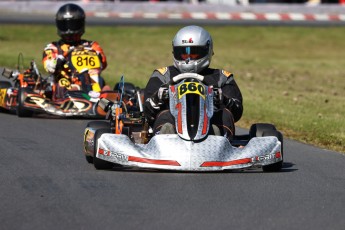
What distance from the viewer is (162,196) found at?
274 inches

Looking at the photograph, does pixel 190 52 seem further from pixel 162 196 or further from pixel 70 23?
pixel 70 23

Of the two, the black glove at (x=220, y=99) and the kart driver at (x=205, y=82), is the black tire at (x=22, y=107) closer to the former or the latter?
the kart driver at (x=205, y=82)

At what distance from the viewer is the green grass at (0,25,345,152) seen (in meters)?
13.1

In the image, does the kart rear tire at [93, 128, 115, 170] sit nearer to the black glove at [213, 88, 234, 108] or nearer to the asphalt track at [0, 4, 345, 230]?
the asphalt track at [0, 4, 345, 230]

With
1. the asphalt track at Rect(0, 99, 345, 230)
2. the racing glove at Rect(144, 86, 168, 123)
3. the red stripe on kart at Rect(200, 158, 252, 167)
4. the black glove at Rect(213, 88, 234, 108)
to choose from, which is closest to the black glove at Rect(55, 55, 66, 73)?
the asphalt track at Rect(0, 99, 345, 230)

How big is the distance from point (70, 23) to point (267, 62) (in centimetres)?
1197

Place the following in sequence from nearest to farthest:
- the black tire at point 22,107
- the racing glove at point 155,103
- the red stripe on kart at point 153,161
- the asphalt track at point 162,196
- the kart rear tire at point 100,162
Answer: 1. the asphalt track at point 162,196
2. the red stripe on kart at point 153,161
3. the kart rear tire at point 100,162
4. the racing glove at point 155,103
5. the black tire at point 22,107

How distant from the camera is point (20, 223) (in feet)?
19.6

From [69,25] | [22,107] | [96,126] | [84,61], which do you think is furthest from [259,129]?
[69,25]

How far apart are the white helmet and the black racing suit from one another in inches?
6.3

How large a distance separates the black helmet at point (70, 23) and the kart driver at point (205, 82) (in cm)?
508

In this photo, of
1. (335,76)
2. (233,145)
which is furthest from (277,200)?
(335,76)

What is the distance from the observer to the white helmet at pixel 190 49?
8789mm

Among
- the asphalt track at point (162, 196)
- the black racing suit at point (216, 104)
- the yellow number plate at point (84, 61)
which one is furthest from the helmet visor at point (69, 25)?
the black racing suit at point (216, 104)
